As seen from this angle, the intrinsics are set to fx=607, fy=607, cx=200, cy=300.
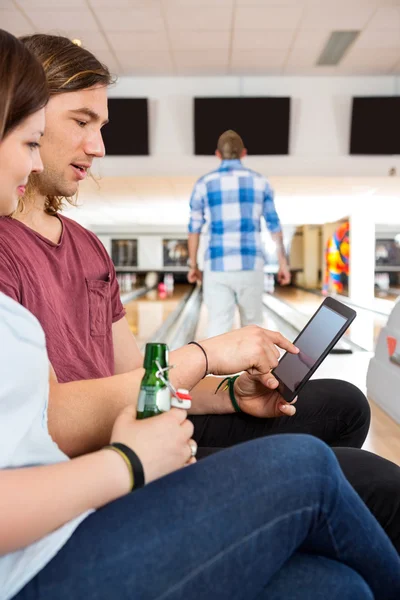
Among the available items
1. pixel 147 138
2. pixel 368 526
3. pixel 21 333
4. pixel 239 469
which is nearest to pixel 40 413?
pixel 21 333

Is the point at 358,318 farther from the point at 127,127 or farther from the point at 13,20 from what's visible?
the point at 13,20

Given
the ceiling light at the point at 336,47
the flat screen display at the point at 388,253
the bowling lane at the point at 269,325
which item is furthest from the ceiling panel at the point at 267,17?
the flat screen display at the point at 388,253

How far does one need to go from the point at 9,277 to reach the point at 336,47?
6.16 m

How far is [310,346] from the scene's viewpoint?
4.26 ft

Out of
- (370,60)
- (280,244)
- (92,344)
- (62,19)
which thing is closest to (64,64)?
(92,344)

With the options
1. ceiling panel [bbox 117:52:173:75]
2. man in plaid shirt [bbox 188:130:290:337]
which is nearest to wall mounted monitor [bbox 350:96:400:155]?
ceiling panel [bbox 117:52:173:75]

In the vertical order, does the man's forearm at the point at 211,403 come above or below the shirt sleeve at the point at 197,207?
below

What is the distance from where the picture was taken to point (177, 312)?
9.46 metres

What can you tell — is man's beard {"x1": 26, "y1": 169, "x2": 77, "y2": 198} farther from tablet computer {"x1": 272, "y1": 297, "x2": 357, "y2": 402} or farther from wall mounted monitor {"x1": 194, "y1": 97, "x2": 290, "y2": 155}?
wall mounted monitor {"x1": 194, "y1": 97, "x2": 290, "y2": 155}

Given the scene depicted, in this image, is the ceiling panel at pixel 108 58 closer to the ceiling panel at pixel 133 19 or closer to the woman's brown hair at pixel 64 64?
the ceiling panel at pixel 133 19

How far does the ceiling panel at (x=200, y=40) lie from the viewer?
5879mm

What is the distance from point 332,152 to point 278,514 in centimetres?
733

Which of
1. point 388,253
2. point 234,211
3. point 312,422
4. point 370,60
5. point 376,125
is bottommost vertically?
point 388,253

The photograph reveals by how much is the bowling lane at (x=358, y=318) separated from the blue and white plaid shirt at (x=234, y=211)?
6.05ft
